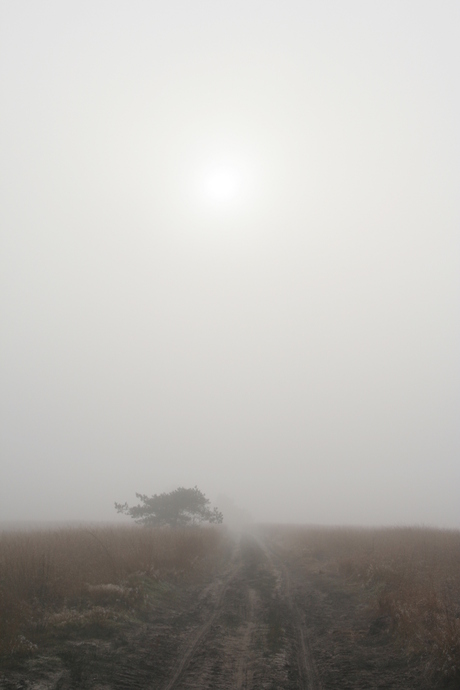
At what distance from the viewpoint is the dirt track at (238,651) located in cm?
659

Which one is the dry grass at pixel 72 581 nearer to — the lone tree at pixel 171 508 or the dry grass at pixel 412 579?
the dry grass at pixel 412 579

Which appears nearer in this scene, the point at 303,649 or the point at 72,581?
the point at 303,649

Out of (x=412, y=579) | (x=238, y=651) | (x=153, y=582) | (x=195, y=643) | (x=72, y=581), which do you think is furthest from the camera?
(x=153, y=582)

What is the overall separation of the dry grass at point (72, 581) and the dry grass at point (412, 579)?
23.2ft

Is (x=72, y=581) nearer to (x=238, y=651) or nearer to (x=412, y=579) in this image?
(x=238, y=651)

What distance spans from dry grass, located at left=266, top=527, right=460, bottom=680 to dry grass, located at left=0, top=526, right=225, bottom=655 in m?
7.06

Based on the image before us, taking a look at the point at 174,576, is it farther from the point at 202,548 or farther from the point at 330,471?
the point at 330,471

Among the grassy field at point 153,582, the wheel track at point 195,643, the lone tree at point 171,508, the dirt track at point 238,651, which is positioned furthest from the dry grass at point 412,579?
the lone tree at point 171,508

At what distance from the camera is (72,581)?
10.7 meters

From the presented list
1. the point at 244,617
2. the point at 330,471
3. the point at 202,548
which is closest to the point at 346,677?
the point at 244,617

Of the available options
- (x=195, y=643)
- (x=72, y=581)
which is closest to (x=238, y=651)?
(x=195, y=643)

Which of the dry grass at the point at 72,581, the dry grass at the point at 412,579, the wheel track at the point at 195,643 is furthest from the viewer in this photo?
the dry grass at the point at 72,581

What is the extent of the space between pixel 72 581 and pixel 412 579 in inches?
425

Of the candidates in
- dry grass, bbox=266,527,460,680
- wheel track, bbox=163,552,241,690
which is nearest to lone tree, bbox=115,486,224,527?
dry grass, bbox=266,527,460,680
